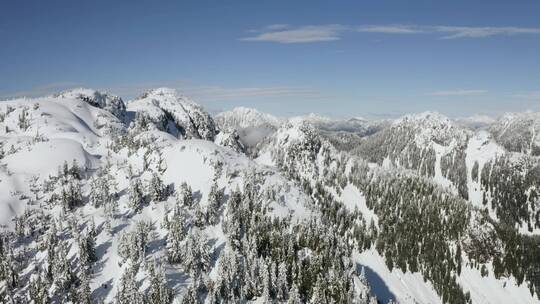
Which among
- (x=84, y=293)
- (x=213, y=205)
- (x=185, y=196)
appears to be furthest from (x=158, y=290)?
(x=185, y=196)

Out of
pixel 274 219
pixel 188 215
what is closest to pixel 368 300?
pixel 274 219

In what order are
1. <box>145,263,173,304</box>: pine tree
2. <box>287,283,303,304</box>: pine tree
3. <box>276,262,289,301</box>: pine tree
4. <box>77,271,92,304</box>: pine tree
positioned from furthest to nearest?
<box>276,262,289,301</box>: pine tree < <box>287,283,303,304</box>: pine tree < <box>145,263,173,304</box>: pine tree < <box>77,271,92,304</box>: pine tree

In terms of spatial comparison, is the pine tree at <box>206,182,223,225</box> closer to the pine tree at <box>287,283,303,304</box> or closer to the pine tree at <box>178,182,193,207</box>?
the pine tree at <box>178,182,193,207</box>

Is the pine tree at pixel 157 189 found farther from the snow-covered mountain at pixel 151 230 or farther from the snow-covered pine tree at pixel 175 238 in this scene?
the snow-covered pine tree at pixel 175 238

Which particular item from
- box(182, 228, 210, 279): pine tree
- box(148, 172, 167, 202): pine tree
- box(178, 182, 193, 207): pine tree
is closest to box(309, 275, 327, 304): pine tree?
box(182, 228, 210, 279): pine tree

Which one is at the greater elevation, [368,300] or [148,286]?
[148,286]

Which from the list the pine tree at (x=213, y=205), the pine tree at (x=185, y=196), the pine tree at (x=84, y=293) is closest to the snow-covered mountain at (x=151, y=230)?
the pine tree at (x=84, y=293)

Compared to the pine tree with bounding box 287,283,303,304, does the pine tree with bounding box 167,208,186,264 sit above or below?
above

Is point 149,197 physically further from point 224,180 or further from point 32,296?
point 32,296

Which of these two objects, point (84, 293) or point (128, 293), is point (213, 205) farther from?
point (84, 293)

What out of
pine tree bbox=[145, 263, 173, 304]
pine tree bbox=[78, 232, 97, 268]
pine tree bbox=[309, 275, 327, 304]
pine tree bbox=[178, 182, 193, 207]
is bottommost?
pine tree bbox=[309, 275, 327, 304]

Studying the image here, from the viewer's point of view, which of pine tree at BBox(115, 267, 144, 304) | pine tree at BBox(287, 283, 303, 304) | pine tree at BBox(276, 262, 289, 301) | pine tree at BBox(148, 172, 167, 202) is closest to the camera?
pine tree at BBox(115, 267, 144, 304)
